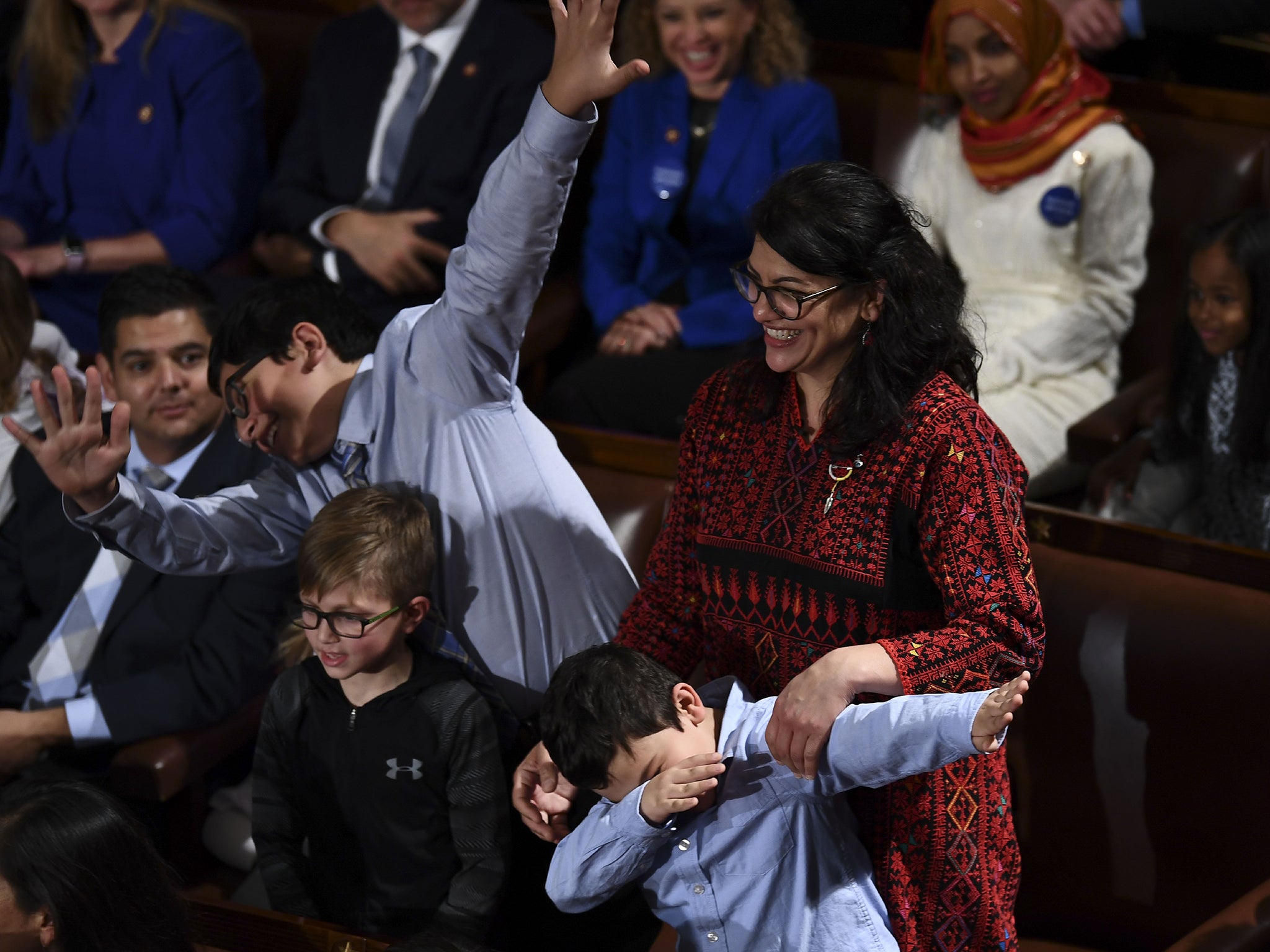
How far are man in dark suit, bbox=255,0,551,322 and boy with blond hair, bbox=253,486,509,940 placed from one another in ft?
3.32

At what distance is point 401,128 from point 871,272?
4.92 feet

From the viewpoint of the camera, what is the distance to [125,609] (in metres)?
1.71

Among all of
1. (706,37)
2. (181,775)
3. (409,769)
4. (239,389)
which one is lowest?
(181,775)

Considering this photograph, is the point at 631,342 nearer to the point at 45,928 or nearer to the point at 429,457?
the point at 429,457

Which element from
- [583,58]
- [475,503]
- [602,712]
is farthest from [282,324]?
[602,712]

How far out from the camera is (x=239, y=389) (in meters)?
1.38

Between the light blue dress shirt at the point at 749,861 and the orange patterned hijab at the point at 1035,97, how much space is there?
138 centimetres

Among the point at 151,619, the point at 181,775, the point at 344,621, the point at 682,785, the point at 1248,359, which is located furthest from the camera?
the point at 1248,359

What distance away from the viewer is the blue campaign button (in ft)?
7.22

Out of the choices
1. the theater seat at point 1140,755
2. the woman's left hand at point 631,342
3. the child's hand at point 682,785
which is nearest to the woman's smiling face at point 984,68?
the woman's left hand at point 631,342

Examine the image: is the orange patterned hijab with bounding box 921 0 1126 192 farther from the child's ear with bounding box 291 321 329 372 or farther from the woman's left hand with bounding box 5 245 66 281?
the woman's left hand with bounding box 5 245 66 281

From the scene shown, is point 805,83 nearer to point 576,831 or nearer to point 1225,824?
point 1225,824

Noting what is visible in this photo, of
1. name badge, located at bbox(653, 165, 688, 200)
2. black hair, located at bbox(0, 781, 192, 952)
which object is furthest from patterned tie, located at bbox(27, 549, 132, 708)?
name badge, located at bbox(653, 165, 688, 200)

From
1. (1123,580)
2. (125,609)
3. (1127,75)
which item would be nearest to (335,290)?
(125,609)
